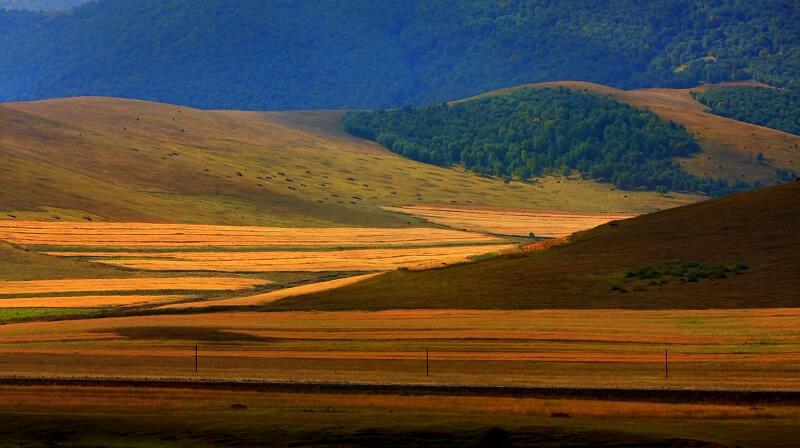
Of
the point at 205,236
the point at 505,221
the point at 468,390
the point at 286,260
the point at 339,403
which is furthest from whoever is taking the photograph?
the point at 505,221

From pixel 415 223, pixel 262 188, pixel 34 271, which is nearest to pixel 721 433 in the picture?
pixel 34 271

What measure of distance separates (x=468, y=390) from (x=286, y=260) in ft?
266

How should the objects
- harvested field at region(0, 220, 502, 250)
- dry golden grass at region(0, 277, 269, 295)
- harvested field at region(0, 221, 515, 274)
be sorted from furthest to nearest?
1. harvested field at region(0, 220, 502, 250)
2. harvested field at region(0, 221, 515, 274)
3. dry golden grass at region(0, 277, 269, 295)

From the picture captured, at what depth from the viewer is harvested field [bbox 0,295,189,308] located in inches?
3322

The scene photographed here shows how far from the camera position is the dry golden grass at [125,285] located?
3755 inches

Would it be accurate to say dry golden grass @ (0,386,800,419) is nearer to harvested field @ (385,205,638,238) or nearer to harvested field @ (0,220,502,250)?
harvested field @ (0,220,502,250)

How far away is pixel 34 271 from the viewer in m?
109

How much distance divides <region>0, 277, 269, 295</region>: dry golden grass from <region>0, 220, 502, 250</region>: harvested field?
21853mm

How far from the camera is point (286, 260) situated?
124 meters

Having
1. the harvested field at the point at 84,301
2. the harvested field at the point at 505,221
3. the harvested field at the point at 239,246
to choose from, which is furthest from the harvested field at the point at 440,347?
the harvested field at the point at 505,221

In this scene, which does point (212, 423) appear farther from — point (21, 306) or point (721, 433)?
point (21, 306)

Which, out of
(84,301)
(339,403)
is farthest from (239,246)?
(339,403)

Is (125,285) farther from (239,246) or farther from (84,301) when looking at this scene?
(239,246)

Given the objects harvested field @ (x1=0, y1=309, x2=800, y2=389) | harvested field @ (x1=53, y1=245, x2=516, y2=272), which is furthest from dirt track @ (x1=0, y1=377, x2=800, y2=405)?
harvested field @ (x1=53, y1=245, x2=516, y2=272)
